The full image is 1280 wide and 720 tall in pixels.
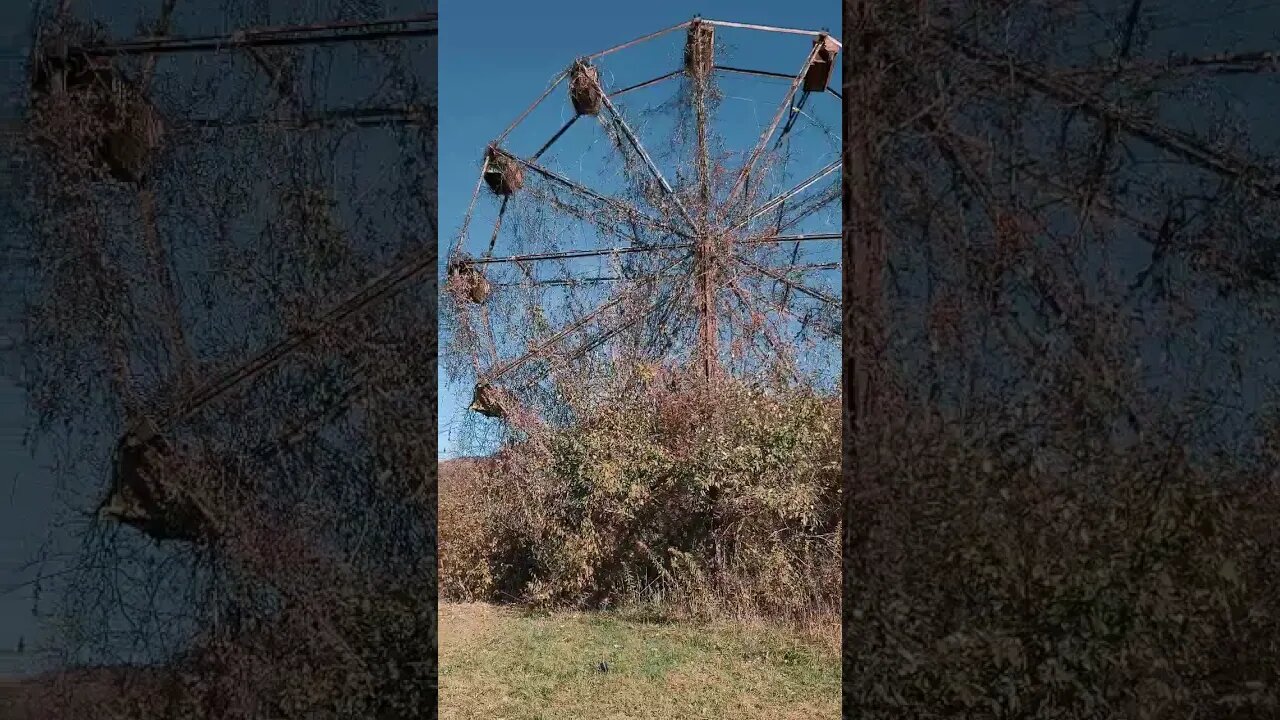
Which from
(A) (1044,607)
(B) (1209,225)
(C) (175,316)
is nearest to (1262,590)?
(A) (1044,607)

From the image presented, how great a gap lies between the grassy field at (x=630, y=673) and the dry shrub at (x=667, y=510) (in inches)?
23.2

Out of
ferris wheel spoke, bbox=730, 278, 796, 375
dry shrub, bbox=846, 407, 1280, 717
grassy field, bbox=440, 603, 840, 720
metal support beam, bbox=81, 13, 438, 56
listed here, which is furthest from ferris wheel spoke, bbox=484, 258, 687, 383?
dry shrub, bbox=846, 407, 1280, 717

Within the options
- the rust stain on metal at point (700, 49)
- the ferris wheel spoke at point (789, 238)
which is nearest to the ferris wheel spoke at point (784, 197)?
the ferris wheel spoke at point (789, 238)

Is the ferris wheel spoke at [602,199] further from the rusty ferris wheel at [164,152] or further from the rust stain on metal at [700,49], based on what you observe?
the rusty ferris wheel at [164,152]

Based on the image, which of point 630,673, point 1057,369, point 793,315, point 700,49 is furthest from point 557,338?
point 1057,369

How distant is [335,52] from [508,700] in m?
3.46

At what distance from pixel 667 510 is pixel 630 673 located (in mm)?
2002

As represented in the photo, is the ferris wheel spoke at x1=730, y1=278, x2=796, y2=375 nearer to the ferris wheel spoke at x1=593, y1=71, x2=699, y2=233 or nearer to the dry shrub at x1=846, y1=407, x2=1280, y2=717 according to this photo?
the ferris wheel spoke at x1=593, y1=71, x2=699, y2=233

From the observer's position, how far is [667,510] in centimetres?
682

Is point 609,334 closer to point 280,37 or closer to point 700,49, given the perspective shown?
point 700,49

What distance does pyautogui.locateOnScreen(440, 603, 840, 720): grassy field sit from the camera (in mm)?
4359

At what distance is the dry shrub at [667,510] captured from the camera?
6375 mm

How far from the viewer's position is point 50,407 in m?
2.60

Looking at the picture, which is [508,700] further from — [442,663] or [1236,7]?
[1236,7]
